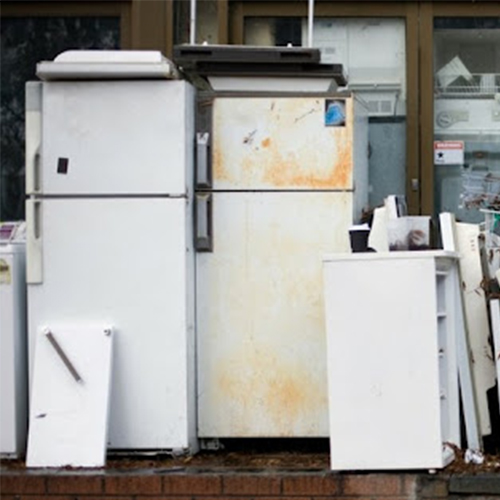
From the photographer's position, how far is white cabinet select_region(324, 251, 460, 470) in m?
6.26

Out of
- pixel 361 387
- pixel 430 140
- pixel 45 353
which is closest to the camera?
pixel 361 387

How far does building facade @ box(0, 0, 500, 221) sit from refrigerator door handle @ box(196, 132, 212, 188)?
1761mm

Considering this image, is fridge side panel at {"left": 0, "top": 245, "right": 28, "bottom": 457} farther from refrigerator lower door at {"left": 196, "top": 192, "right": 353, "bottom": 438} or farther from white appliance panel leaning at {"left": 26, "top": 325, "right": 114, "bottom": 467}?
refrigerator lower door at {"left": 196, "top": 192, "right": 353, "bottom": 438}

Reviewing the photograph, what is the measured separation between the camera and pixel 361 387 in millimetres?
6289

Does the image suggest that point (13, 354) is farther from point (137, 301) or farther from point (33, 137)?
point (33, 137)

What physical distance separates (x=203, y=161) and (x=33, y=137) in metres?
0.89

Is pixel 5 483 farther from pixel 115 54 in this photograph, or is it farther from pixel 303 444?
pixel 115 54

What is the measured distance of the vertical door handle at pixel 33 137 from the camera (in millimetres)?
6762

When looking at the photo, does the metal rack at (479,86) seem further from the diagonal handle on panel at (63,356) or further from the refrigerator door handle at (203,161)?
the diagonal handle on panel at (63,356)

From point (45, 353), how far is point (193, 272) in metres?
0.88

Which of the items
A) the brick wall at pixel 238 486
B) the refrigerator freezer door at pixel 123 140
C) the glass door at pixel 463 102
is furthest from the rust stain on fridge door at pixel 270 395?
the glass door at pixel 463 102

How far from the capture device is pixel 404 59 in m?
8.54

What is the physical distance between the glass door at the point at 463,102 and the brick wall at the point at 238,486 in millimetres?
2647

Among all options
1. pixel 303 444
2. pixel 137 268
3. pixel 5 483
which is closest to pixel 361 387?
pixel 303 444
